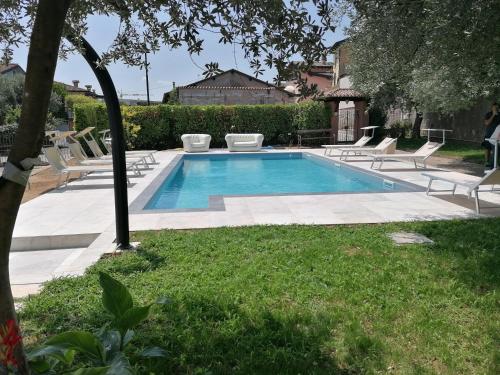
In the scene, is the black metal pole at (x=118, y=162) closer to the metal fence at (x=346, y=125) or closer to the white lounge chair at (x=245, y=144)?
the white lounge chair at (x=245, y=144)

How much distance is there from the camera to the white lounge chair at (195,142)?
62.1ft

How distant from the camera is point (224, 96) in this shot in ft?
111

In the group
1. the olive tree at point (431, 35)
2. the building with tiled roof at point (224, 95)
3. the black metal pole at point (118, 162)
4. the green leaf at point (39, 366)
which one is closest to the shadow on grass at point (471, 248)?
the olive tree at point (431, 35)

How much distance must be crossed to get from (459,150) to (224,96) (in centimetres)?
2046

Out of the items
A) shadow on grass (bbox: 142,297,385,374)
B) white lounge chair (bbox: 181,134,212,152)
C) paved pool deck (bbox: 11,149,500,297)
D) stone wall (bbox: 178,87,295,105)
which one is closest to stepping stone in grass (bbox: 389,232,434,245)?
paved pool deck (bbox: 11,149,500,297)

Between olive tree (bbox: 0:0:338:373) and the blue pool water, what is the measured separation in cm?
562

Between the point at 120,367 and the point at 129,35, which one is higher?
the point at 129,35

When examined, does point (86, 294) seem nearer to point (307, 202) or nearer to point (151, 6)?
point (151, 6)

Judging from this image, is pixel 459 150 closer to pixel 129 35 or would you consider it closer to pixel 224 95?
pixel 129 35

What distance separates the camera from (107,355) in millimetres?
2139

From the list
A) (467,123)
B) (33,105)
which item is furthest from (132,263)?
(467,123)

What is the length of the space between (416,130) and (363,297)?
850 inches

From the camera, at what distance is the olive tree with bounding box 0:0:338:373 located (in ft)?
5.39

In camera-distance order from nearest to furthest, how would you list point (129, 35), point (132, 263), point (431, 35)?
1. point (129, 35)
2. point (132, 263)
3. point (431, 35)
